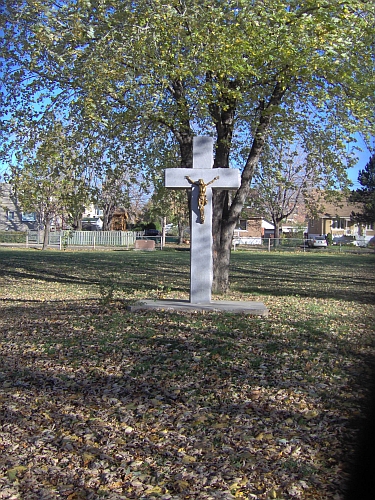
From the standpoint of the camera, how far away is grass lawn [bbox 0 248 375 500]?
3791 mm

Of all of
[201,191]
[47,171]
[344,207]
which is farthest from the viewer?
[344,207]

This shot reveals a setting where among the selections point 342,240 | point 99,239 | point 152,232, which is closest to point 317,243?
point 342,240

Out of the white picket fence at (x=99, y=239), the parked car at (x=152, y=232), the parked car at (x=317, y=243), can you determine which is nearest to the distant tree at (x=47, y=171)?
the white picket fence at (x=99, y=239)

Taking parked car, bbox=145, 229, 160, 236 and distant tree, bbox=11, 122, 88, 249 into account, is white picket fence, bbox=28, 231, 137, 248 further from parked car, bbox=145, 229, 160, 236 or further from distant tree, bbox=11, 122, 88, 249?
distant tree, bbox=11, 122, 88, 249

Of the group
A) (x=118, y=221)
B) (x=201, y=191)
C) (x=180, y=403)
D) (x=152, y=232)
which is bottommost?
(x=180, y=403)

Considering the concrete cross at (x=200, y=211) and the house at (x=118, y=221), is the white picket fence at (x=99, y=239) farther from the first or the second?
the concrete cross at (x=200, y=211)

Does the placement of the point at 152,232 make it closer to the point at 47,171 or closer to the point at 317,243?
the point at 317,243

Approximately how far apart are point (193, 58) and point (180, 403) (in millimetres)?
7187

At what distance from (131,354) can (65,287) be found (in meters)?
8.48

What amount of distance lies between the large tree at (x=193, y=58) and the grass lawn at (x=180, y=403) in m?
4.06

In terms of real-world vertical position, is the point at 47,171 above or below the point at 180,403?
above

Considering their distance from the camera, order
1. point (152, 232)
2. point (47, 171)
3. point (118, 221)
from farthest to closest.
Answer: point (152, 232) < point (118, 221) < point (47, 171)

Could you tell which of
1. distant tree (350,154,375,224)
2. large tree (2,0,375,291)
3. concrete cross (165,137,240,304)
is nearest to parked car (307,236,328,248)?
large tree (2,0,375,291)

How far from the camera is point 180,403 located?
519cm
